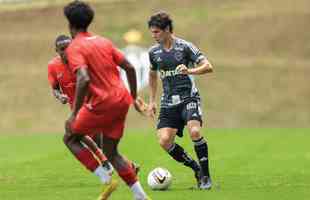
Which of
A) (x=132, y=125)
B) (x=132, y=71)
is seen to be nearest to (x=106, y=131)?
(x=132, y=71)

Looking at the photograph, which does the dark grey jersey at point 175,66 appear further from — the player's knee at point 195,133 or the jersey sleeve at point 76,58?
the jersey sleeve at point 76,58

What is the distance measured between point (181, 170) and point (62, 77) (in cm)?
378

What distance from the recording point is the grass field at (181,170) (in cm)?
1401

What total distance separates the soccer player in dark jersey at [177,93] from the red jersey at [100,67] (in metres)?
2.89

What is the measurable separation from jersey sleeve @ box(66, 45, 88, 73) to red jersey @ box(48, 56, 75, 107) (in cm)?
504

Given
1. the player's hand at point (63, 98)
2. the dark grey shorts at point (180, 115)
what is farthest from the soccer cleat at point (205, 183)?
the player's hand at point (63, 98)

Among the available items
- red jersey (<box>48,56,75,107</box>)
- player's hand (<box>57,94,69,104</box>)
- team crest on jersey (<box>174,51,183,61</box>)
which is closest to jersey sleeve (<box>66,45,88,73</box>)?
team crest on jersey (<box>174,51,183,61</box>)

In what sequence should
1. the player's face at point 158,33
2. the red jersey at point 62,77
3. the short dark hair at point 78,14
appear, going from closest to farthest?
1. the short dark hair at point 78,14
2. the player's face at point 158,33
3. the red jersey at point 62,77

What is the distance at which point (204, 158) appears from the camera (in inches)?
581

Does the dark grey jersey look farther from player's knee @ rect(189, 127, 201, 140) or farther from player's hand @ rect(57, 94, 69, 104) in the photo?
player's hand @ rect(57, 94, 69, 104)

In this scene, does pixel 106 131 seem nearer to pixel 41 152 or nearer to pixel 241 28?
pixel 41 152

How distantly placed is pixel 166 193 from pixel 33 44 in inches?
1749

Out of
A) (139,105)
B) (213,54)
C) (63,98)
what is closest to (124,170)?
A: (139,105)

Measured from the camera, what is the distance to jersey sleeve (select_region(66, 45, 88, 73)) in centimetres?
1120
